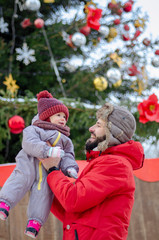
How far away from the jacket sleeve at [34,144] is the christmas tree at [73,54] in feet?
6.10

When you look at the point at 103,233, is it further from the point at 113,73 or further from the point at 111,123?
the point at 113,73

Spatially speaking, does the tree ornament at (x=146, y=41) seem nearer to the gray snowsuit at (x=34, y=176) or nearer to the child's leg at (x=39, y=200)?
the gray snowsuit at (x=34, y=176)

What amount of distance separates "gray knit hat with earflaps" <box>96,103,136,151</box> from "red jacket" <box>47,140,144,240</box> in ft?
0.12

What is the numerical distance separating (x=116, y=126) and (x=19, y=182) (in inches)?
21.1

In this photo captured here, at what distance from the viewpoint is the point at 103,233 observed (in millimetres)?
1479

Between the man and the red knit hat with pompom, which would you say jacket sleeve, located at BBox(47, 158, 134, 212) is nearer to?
the man

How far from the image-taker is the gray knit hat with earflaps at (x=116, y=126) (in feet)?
5.23

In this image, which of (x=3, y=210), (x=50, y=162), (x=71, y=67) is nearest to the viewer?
(x=3, y=210)

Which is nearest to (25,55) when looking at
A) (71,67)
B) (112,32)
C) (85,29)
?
(71,67)

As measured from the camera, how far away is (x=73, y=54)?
177 inches

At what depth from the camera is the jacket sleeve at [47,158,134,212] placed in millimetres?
1484

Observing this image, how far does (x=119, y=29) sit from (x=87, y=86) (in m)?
1.00

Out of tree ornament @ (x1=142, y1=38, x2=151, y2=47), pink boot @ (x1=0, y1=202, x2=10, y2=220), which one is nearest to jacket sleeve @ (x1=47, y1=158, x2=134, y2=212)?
pink boot @ (x1=0, y1=202, x2=10, y2=220)

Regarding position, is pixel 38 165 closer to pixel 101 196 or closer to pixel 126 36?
pixel 101 196
